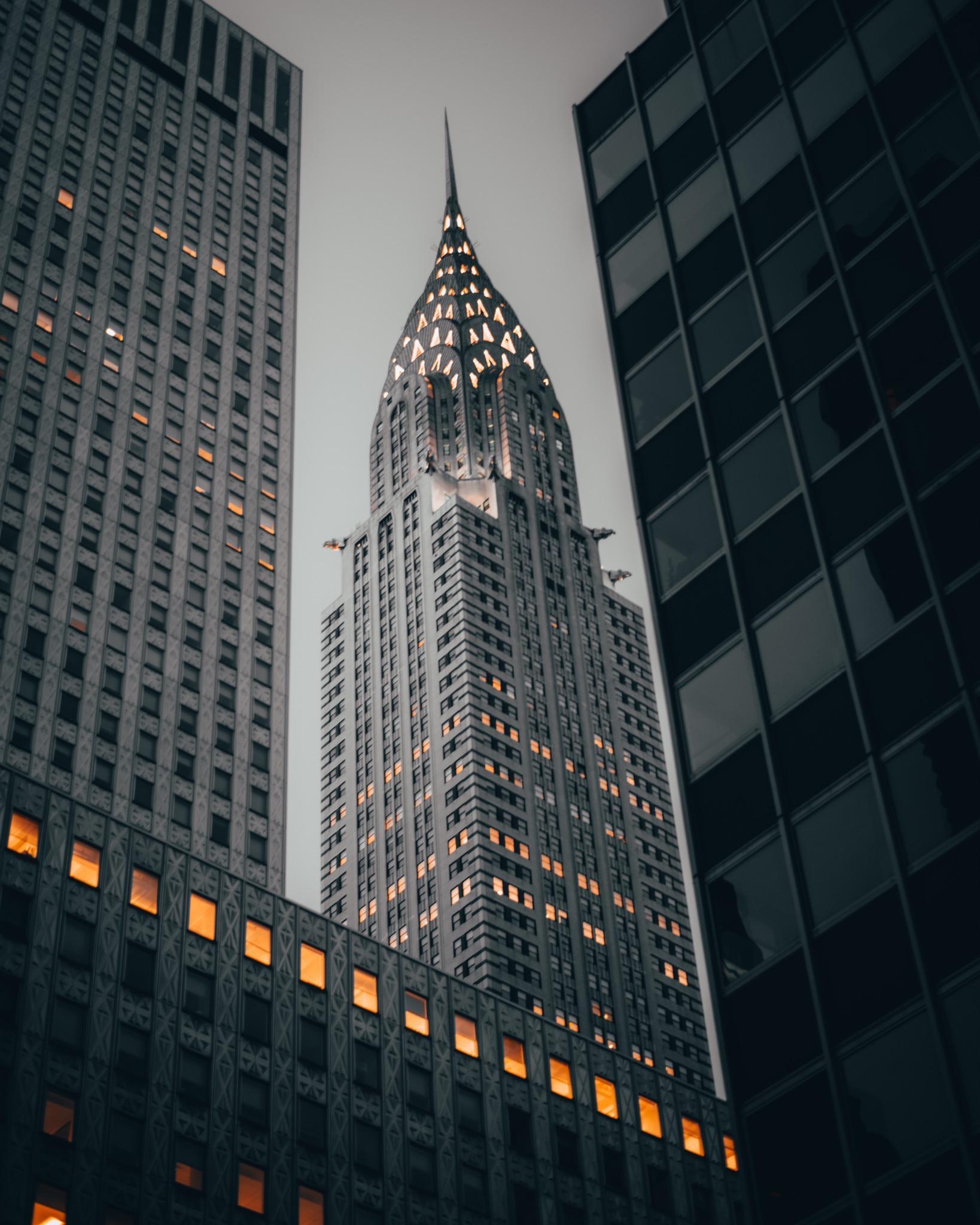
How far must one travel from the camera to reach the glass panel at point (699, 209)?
36.7 metres

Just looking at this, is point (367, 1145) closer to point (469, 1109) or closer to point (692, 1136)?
→ point (469, 1109)

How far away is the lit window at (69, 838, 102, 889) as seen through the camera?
74.1 meters

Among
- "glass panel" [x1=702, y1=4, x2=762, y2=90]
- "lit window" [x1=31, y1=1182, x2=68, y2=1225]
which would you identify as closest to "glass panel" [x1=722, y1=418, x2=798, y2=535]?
"glass panel" [x1=702, y1=4, x2=762, y2=90]

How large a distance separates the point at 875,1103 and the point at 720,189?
72.7 feet

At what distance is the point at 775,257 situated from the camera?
3456 cm

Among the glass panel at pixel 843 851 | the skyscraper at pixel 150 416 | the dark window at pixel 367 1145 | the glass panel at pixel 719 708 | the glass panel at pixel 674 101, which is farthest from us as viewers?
the skyscraper at pixel 150 416

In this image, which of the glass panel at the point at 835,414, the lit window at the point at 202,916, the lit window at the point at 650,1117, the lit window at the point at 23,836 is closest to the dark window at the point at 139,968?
the lit window at the point at 202,916

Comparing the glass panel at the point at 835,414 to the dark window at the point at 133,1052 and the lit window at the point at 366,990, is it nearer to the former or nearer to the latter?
the dark window at the point at 133,1052

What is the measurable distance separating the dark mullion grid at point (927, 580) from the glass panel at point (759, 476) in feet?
7.01

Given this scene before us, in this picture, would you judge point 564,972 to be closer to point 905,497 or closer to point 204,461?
point 204,461

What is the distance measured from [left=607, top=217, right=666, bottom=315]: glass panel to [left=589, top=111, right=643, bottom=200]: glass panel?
2367mm

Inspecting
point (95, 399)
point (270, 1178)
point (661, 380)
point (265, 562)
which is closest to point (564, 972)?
point (265, 562)

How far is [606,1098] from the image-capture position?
92438mm

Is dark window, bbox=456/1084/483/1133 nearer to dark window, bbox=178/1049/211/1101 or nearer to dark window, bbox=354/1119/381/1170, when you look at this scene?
dark window, bbox=354/1119/381/1170
